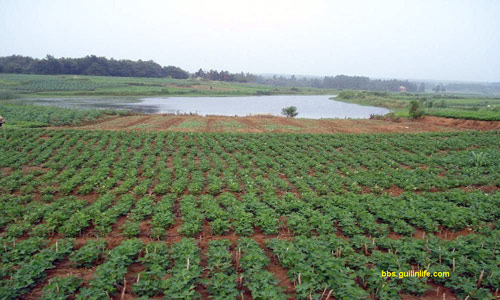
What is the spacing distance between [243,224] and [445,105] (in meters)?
48.8

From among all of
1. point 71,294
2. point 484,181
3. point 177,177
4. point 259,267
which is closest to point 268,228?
point 259,267

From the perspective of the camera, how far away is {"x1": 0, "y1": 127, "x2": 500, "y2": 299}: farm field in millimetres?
5020

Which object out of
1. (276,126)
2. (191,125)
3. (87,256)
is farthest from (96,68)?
(87,256)

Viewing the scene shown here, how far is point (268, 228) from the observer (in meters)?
7.18

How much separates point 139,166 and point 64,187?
347 cm

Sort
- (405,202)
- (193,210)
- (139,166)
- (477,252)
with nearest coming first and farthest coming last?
1. (477,252)
2. (193,210)
3. (405,202)
4. (139,166)

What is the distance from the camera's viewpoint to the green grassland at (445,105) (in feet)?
90.8

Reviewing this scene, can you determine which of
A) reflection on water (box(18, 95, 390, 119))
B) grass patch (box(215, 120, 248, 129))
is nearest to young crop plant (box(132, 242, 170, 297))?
grass patch (box(215, 120, 248, 129))

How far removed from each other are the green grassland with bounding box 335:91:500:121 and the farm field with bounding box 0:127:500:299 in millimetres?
15981

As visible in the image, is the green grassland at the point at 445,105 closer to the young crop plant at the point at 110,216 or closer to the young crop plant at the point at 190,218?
the young crop plant at the point at 190,218

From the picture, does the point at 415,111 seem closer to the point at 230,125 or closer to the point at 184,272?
the point at 230,125

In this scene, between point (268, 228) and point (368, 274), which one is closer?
point (368, 274)

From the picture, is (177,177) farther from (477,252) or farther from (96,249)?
(477,252)

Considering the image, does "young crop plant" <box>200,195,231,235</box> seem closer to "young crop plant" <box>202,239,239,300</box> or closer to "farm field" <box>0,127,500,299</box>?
"farm field" <box>0,127,500,299</box>
